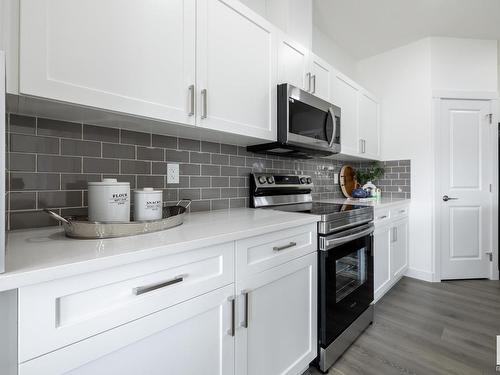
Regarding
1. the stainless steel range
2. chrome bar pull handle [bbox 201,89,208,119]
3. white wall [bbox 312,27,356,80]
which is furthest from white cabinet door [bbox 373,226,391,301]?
white wall [bbox 312,27,356,80]

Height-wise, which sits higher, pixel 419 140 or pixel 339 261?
pixel 419 140

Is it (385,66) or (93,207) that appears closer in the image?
(93,207)

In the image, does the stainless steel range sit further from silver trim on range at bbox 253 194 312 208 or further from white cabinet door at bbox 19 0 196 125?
white cabinet door at bbox 19 0 196 125

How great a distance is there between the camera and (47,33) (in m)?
0.84

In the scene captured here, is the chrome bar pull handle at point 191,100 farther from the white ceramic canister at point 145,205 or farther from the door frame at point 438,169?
the door frame at point 438,169

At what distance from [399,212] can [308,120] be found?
1.70 metres

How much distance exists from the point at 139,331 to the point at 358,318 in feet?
5.24

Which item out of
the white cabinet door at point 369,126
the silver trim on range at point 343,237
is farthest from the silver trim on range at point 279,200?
the white cabinet door at point 369,126

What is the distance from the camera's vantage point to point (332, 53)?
314cm

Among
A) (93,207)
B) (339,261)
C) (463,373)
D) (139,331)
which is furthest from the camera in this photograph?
(339,261)

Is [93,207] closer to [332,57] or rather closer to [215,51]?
[215,51]

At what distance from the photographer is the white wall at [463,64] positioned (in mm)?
3035

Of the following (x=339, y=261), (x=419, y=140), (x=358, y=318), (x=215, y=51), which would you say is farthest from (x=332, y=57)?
(x=358, y=318)

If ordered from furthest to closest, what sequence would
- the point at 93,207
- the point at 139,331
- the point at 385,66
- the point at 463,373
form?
the point at 385,66 → the point at 463,373 → the point at 93,207 → the point at 139,331
